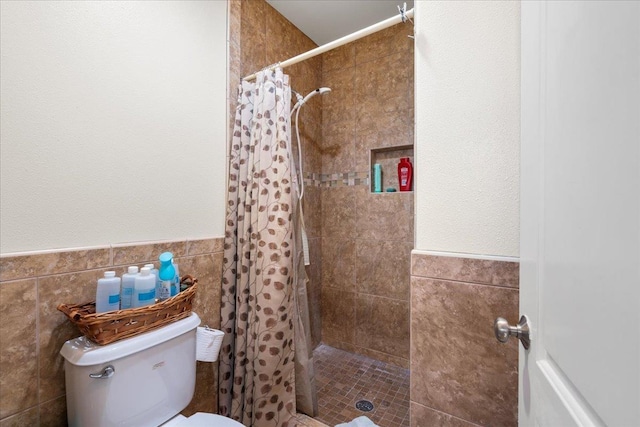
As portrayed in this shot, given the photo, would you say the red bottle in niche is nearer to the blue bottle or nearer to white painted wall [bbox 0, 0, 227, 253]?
white painted wall [bbox 0, 0, 227, 253]

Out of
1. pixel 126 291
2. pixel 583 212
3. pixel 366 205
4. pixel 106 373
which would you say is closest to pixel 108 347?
pixel 106 373

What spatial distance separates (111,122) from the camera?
105cm

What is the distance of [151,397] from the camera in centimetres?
93

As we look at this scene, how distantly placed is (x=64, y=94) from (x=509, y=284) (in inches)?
62.3

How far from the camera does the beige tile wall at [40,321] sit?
823 mm

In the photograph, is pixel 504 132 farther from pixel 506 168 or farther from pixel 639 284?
pixel 639 284

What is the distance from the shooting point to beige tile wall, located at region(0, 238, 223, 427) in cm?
82

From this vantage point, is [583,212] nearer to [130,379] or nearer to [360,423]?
[130,379]

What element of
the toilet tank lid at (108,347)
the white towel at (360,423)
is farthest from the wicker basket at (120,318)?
the white towel at (360,423)

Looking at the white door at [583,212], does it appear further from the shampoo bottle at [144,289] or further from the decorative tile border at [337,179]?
the decorative tile border at [337,179]

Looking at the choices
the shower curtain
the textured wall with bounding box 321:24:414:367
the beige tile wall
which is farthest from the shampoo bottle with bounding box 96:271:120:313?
the textured wall with bounding box 321:24:414:367

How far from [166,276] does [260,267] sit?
42cm

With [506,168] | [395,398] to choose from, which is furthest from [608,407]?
[395,398]

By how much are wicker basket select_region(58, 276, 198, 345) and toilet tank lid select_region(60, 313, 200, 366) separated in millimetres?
18
